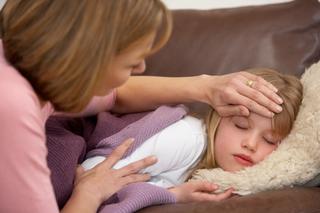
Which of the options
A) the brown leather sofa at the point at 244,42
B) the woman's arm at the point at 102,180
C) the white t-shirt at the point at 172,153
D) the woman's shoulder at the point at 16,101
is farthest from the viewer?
the brown leather sofa at the point at 244,42

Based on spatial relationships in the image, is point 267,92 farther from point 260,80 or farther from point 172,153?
point 172,153

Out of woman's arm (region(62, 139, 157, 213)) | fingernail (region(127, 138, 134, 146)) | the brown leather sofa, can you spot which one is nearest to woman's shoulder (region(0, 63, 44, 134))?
woman's arm (region(62, 139, 157, 213))

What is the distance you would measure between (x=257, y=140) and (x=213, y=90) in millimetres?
158

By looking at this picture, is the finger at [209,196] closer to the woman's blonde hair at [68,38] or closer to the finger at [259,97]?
the finger at [259,97]

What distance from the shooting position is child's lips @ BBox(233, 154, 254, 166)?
1312mm

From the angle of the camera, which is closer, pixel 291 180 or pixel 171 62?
pixel 291 180

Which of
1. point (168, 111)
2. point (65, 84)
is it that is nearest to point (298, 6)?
point (168, 111)

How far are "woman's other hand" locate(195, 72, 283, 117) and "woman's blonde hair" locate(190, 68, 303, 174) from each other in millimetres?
24

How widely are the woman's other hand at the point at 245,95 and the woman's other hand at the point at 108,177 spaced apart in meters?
0.22

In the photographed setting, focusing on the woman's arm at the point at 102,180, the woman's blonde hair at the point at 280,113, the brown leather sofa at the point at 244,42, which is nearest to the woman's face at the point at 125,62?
the woman's arm at the point at 102,180

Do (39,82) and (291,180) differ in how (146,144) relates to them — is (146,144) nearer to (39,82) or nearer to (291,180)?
(291,180)

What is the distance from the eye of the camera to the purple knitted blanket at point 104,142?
111 centimetres

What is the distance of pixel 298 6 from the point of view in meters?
1.55

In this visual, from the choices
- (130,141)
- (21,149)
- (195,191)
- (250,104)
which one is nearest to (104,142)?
(130,141)
